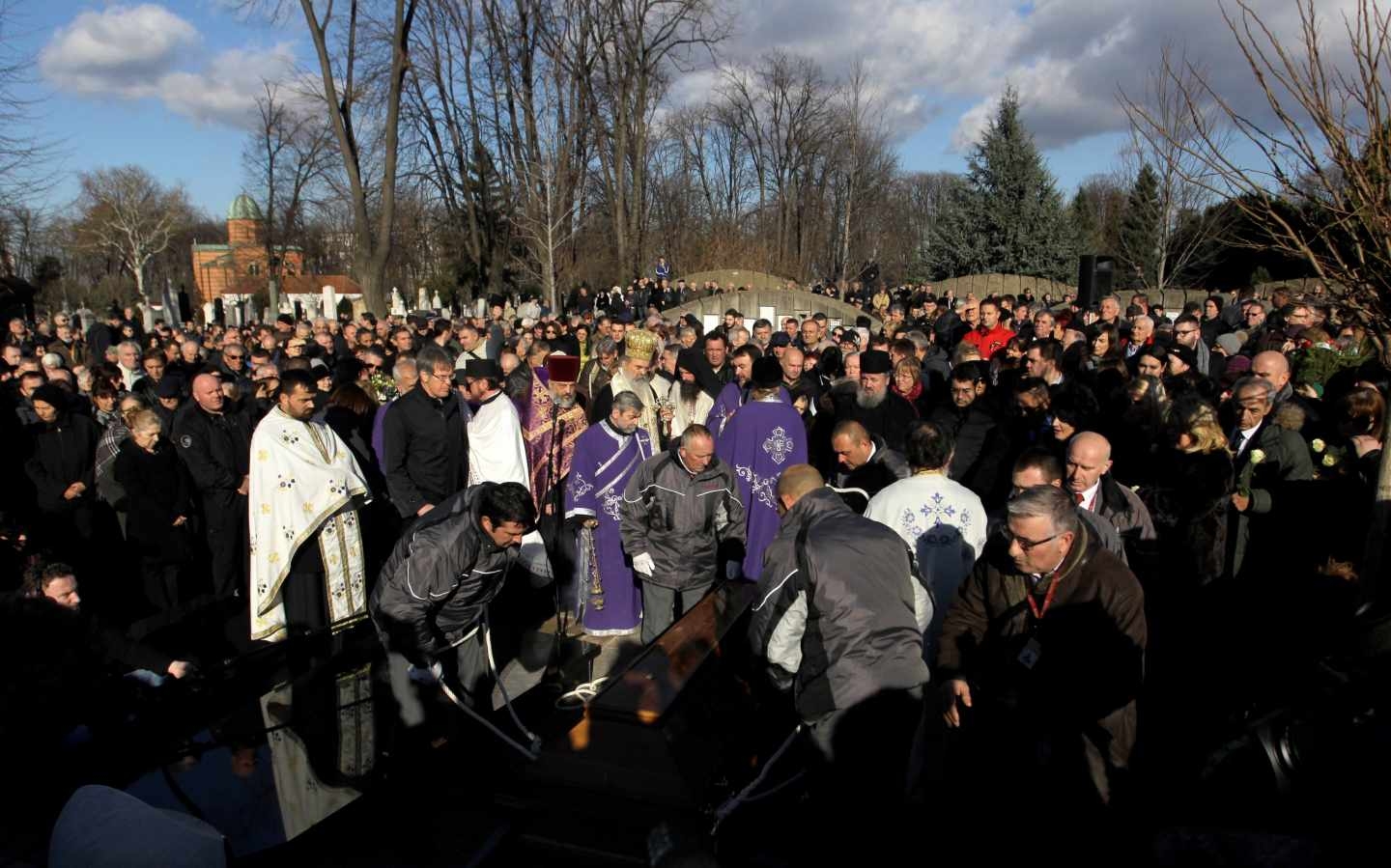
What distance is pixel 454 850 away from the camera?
3.26m

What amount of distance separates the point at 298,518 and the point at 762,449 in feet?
10.3

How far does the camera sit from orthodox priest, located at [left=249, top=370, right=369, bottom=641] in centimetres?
518

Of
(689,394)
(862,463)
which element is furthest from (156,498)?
(862,463)

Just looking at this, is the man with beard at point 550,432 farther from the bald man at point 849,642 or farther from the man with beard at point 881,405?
the bald man at point 849,642

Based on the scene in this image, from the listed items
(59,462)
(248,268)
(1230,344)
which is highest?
(248,268)

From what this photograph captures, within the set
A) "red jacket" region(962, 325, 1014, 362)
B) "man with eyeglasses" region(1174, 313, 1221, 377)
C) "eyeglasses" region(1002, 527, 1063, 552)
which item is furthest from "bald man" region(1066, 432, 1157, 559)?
"red jacket" region(962, 325, 1014, 362)

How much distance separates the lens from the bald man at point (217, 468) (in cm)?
657

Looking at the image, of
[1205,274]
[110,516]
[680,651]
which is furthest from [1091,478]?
[1205,274]

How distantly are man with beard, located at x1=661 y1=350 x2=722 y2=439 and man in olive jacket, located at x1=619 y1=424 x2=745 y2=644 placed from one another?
223cm

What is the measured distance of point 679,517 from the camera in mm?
5566

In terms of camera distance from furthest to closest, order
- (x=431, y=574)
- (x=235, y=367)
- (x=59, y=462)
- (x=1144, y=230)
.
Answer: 1. (x=1144, y=230)
2. (x=235, y=367)
3. (x=59, y=462)
4. (x=431, y=574)

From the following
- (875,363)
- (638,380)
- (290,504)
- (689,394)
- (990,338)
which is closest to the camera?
(290,504)

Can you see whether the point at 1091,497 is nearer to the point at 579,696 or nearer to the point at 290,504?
the point at 579,696

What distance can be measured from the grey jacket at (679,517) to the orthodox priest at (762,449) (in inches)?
24.5
